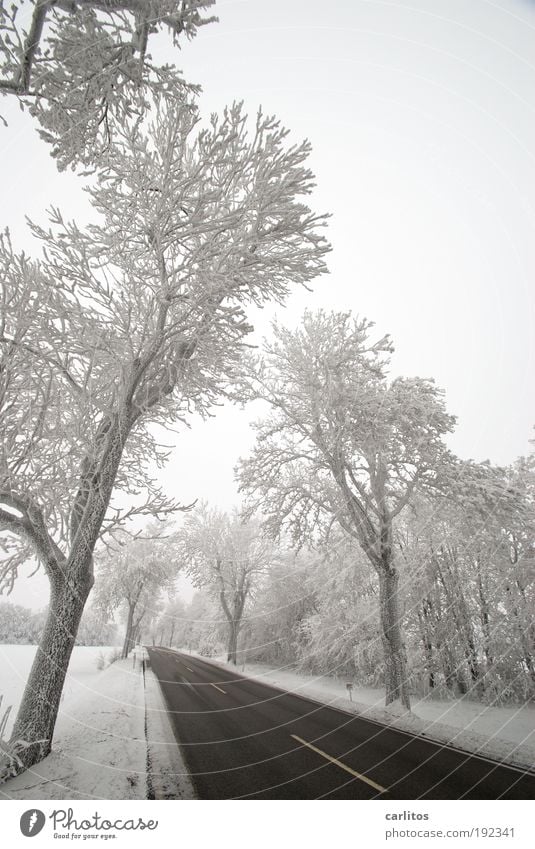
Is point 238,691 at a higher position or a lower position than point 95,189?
lower

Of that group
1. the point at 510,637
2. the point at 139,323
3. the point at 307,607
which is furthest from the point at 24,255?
the point at 307,607

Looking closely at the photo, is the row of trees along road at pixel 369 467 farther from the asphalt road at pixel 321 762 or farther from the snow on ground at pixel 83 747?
the snow on ground at pixel 83 747

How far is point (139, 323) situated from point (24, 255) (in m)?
1.42

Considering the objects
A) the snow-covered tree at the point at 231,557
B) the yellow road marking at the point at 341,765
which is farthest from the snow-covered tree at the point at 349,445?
the snow-covered tree at the point at 231,557

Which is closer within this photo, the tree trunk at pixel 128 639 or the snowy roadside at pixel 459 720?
the snowy roadside at pixel 459 720

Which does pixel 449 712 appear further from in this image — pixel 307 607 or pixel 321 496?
pixel 307 607

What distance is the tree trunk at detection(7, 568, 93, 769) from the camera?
9.59 feet

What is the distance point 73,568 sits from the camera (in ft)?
11.6

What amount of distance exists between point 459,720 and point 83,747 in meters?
6.70

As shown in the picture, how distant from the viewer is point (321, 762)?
374 cm

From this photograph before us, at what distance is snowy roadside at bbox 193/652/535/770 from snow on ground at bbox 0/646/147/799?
14.5 ft

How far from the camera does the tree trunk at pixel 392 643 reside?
6.70 m

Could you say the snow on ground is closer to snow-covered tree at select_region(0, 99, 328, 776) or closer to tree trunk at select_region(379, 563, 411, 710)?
snow-covered tree at select_region(0, 99, 328, 776)

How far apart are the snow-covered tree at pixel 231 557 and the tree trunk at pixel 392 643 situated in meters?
9.62
